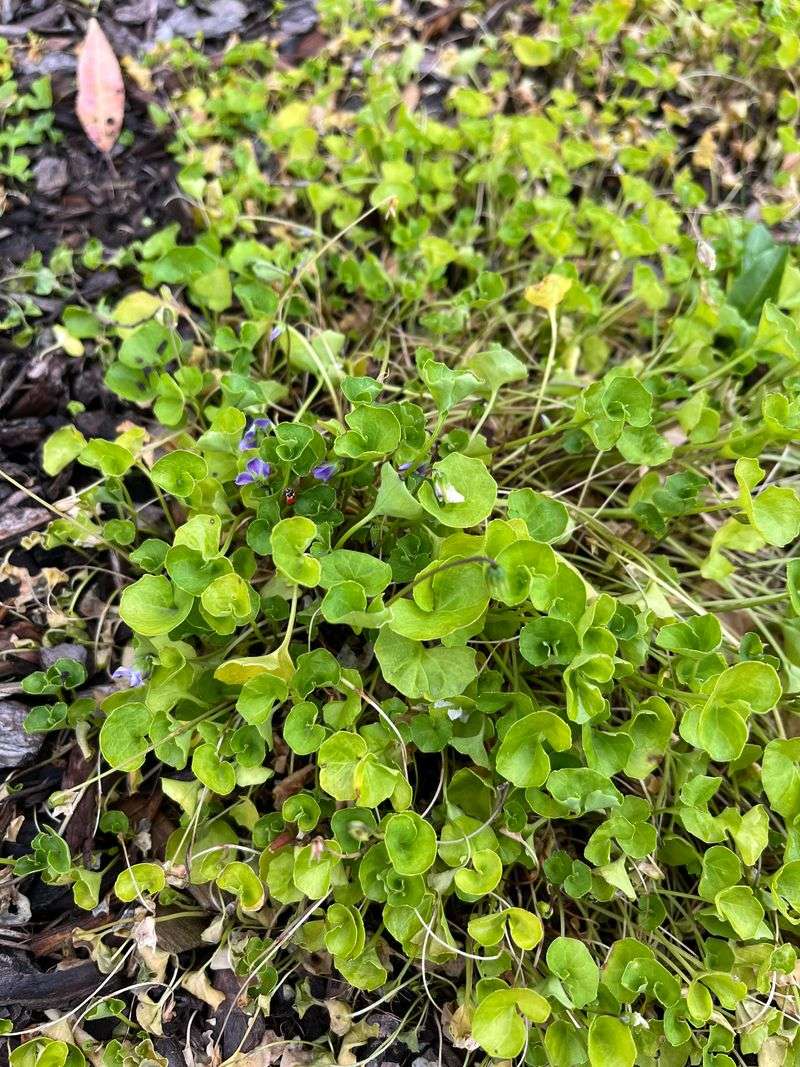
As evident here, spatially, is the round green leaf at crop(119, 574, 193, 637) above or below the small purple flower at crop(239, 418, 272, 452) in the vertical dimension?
below

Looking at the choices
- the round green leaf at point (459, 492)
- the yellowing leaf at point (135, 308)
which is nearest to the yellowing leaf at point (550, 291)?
the round green leaf at point (459, 492)

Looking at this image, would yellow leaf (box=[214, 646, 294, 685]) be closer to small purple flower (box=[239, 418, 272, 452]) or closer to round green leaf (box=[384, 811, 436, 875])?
round green leaf (box=[384, 811, 436, 875])

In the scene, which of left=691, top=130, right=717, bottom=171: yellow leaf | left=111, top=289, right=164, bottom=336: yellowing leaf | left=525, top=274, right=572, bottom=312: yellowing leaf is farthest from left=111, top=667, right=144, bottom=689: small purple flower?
left=691, top=130, right=717, bottom=171: yellow leaf

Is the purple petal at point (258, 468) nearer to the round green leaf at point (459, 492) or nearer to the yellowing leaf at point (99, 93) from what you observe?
the round green leaf at point (459, 492)

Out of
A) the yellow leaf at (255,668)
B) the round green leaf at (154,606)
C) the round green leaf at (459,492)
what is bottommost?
the yellow leaf at (255,668)

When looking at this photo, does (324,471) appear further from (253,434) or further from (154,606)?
(154,606)

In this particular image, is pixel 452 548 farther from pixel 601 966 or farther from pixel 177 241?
pixel 177 241

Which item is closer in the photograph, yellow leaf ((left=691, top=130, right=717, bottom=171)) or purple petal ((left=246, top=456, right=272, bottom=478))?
purple petal ((left=246, top=456, right=272, bottom=478))

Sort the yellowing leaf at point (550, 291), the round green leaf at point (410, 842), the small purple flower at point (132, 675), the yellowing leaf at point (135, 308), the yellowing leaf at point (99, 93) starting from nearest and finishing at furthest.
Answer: the round green leaf at point (410, 842), the small purple flower at point (132, 675), the yellowing leaf at point (550, 291), the yellowing leaf at point (135, 308), the yellowing leaf at point (99, 93)
